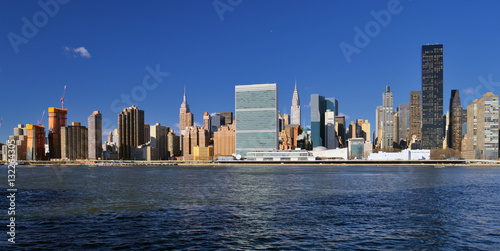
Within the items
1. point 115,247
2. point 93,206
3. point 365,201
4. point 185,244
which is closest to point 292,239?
point 185,244

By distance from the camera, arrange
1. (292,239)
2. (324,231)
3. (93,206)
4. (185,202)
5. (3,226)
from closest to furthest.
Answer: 1. (292,239)
2. (324,231)
3. (3,226)
4. (93,206)
5. (185,202)

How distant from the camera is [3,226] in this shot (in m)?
46.0

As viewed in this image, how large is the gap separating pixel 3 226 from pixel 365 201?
55.8m

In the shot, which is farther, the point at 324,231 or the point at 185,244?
the point at 324,231

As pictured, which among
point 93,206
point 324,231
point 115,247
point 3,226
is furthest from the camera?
point 93,206

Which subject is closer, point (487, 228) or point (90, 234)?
point (90, 234)

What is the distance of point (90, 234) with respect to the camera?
4100 centimetres

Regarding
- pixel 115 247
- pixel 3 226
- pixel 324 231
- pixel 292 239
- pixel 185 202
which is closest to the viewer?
pixel 115 247

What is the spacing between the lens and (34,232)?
1672 inches

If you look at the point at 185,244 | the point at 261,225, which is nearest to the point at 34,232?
the point at 185,244

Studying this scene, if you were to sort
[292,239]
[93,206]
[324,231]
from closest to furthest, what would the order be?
[292,239], [324,231], [93,206]

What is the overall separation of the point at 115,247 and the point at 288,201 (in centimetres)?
3878

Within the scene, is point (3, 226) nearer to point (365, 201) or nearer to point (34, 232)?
point (34, 232)

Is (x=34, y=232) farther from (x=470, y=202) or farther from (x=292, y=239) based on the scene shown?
(x=470, y=202)
